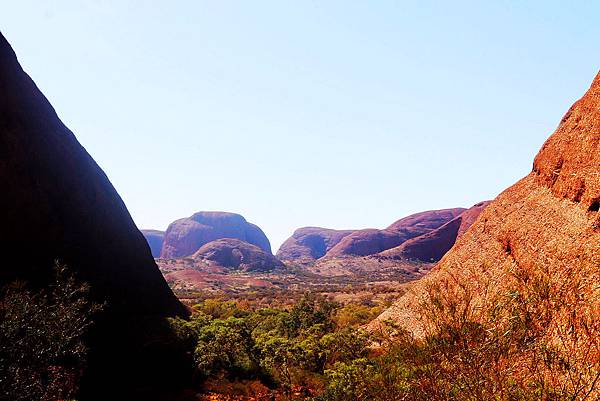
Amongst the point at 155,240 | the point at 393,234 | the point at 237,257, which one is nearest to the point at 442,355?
the point at 237,257

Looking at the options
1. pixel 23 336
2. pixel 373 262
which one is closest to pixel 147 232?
pixel 373 262

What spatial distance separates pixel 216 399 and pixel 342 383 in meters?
6.68

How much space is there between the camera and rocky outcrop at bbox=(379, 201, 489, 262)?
10988 cm

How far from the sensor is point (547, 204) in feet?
48.5

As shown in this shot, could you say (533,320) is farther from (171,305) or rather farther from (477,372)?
(171,305)

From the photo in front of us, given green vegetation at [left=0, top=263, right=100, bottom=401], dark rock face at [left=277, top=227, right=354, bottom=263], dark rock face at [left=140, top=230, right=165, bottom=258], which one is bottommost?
dark rock face at [left=277, top=227, right=354, bottom=263]

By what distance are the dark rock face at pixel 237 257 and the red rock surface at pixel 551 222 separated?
9842cm

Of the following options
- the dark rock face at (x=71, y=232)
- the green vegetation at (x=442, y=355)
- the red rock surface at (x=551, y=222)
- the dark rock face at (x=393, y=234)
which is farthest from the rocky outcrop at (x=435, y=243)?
the dark rock face at (x=71, y=232)

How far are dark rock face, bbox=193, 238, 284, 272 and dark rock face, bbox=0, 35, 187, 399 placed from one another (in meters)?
93.8

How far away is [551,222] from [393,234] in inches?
5303

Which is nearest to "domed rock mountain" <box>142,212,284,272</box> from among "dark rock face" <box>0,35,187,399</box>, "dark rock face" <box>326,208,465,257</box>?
"dark rock face" <box>326,208,465,257</box>

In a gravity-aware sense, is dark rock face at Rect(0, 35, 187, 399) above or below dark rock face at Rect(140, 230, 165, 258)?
above

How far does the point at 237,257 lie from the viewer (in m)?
121

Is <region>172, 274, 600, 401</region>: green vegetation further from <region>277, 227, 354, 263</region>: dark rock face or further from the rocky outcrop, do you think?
<region>277, 227, 354, 263</region>: dark rock face
